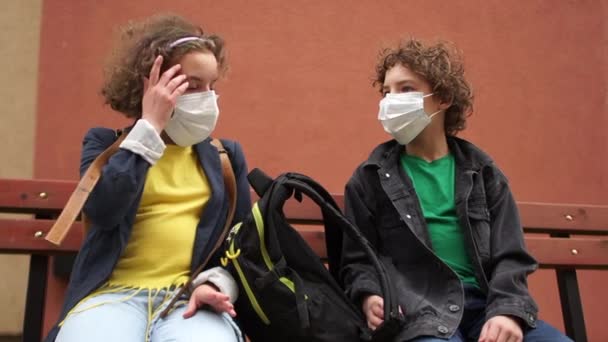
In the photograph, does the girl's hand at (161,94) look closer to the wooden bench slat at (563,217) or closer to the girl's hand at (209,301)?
the girl's hand at (209,301)

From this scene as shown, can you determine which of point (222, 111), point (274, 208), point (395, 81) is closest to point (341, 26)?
point (222, 111)

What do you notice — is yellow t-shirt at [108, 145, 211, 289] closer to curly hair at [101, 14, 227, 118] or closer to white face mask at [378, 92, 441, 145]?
curly hair at [101, 14, 227, 118]

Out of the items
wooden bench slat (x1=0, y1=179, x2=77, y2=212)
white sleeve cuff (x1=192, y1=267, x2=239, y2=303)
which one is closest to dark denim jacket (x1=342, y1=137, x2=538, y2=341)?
white sleeve cuff (x1=192, y1=267, x2=239, y2=303)

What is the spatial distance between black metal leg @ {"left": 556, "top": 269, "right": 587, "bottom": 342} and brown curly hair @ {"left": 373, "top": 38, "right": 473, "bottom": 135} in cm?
85

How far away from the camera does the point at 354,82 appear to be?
375cm

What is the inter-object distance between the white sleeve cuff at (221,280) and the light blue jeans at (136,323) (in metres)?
0.07

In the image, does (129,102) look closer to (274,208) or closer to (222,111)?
(274,208)

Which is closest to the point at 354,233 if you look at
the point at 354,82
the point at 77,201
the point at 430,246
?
the point at 430,246

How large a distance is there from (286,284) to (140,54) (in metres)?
0.95

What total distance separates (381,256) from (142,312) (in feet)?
2.84

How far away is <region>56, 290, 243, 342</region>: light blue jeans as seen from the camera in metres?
1.75

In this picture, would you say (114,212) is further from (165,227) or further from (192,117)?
(192,117)

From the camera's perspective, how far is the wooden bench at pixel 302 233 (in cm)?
231

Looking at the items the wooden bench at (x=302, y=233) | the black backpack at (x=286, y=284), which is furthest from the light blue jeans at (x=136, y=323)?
the wooden bench at (x=302, y=233)
